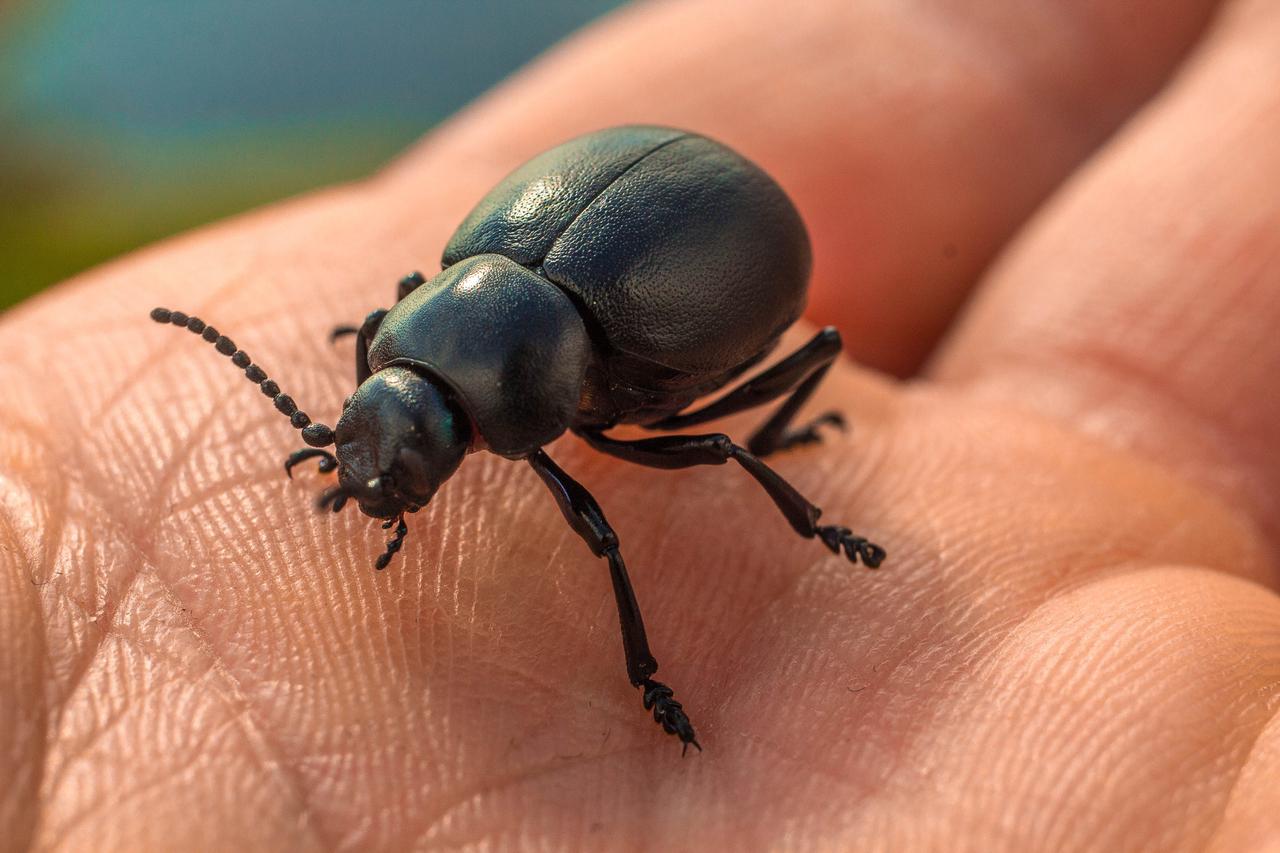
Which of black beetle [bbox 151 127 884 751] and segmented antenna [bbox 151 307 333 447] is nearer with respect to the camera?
black beetle [bbox 151 127 884 751]

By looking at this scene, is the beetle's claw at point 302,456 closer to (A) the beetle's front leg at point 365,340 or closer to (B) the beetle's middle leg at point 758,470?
(A) the beetle's front leg at point 365,340

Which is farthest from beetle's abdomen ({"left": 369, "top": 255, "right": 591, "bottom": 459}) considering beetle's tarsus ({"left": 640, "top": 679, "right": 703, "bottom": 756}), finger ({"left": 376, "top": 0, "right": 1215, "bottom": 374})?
finger ({"left": 376, "top": 0, "right": 1215, "bottom": 374})

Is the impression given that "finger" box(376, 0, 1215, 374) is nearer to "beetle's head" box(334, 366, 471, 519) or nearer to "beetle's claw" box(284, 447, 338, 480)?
"beetle's claw" box(284, 447, 338, 480)

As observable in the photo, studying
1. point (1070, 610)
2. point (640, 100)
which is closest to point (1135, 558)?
point (1070, 610)

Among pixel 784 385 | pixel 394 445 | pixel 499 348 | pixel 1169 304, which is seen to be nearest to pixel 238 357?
pixel 394 445

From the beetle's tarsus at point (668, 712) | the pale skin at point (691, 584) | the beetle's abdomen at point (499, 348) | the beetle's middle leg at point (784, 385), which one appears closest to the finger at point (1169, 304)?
the pale skin at point (691, 584)

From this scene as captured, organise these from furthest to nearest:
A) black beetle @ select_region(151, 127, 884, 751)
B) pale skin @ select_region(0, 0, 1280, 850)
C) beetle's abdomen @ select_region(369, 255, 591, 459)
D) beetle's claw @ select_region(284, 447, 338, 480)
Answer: beetle's claw @ select_region(284, 447, 338, 480)
beetle's abdomen @ select_region(369, 255, 591, 459)
black beetle @ select_region(151, 127, 884, 751)
pale skin @ select_region(0, 0, 1280, 850)

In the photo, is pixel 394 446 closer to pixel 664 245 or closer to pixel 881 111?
pixel 664 245
